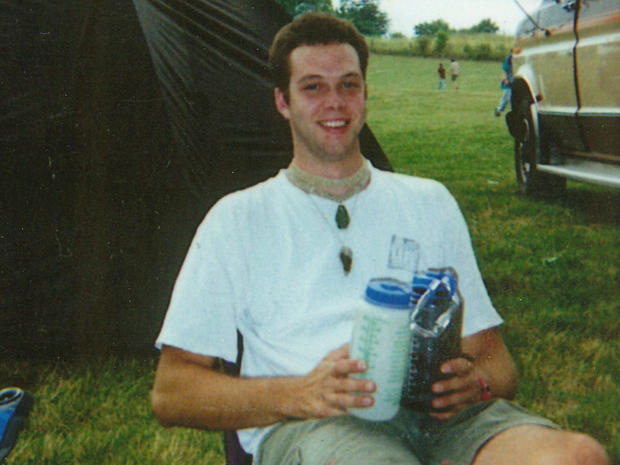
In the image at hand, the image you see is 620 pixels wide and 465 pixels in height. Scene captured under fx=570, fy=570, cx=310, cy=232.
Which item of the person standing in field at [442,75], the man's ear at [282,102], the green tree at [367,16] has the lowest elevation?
the man's ear at [282,102]

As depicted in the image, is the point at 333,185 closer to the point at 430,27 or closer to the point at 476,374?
the point at 476,374

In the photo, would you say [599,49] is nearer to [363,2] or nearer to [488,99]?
[488,99]

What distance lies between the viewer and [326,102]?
194cm

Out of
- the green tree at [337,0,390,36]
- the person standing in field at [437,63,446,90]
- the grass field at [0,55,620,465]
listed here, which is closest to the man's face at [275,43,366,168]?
the grass field at [0,55,620,465]

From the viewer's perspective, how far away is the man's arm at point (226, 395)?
4.81ft

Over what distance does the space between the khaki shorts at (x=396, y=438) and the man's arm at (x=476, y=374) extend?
60 millimetres

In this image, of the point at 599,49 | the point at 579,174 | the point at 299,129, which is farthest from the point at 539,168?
the point at 299,129

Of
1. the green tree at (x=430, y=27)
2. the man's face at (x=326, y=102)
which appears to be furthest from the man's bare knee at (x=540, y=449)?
the green tree at (x=430, y=27)

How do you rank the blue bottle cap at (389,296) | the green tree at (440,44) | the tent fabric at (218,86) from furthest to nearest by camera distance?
1. the green tree at (440,44)
2. the tent fabric at (218,86)
3. the blue bottle cap at (389,296)

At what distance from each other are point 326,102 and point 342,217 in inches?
17.1

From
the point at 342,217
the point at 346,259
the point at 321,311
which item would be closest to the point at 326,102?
the point at 342,217

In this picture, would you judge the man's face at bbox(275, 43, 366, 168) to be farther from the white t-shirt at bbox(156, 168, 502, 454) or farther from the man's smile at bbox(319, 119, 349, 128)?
the white t-shirt at bbox(156, 168, 502, 454)

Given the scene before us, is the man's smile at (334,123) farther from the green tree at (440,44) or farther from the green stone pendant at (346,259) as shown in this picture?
the green tree at (440,44)

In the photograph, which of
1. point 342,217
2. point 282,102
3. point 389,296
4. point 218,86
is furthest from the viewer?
point 218,86
